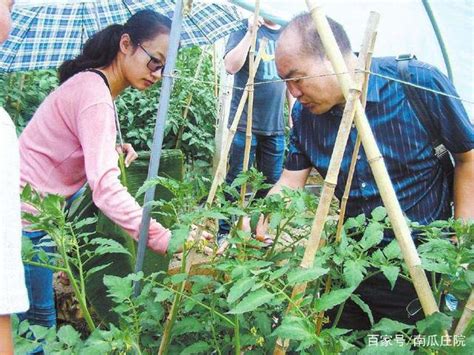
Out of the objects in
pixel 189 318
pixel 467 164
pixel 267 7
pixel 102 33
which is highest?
pixel 267 7

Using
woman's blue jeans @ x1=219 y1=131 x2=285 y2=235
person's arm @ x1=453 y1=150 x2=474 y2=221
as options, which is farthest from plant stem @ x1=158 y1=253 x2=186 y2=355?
woman's blue jeans @ x1=219 y1=131 x2=285 y2=235

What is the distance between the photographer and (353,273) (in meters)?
0.85

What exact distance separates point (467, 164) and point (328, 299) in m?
0.87

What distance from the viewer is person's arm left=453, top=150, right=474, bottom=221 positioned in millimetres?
Answer: 1434

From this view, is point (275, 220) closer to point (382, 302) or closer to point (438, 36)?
point (382, 302)

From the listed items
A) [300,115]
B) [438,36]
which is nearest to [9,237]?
[300,115]

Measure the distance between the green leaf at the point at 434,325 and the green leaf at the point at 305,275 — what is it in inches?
7.0

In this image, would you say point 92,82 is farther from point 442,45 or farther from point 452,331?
point 442,45

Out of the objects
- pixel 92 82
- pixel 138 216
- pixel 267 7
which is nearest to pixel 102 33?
pixel 92 82

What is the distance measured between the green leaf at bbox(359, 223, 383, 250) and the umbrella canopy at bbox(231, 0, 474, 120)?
1.15 meters

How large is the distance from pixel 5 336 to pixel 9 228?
153 millimetres

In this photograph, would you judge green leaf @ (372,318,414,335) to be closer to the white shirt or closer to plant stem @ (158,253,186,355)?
plant stem @ (158,253,186,355)

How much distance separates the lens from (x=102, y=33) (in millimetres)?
1772

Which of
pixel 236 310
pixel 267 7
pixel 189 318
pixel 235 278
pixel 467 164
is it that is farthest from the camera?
pixel 267 7
